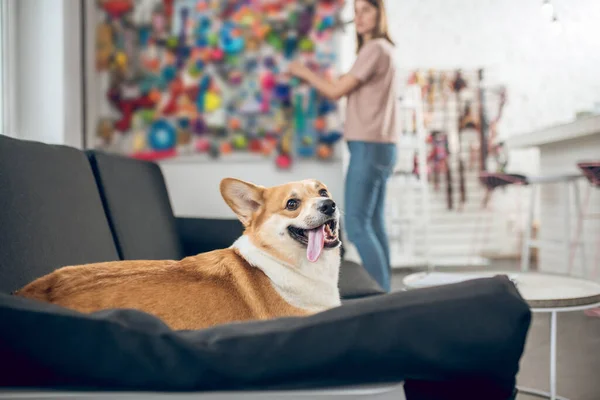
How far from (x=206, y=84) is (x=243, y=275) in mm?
1610

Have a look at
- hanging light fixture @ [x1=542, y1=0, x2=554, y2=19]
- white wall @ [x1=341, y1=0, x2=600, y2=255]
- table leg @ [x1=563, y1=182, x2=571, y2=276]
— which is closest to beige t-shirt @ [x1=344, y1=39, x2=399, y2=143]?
white wall @ [x1=341, y1=0, x2=600, y2=255]

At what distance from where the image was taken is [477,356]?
17.1 inches

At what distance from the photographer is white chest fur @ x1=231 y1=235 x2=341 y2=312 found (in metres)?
0.75

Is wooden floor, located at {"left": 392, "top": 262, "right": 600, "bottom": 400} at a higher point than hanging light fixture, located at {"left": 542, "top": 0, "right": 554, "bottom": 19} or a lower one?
lower

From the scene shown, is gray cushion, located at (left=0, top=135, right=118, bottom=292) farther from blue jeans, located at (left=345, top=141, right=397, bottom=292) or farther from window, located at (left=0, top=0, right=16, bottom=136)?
window, located at (left=0, top=0, right=16, bottom=136)

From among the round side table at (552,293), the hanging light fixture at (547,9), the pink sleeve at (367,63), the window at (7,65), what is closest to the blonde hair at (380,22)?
the pink sleeve at (367,63)

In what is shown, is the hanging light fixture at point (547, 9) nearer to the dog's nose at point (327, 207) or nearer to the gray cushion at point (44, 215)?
the dog's nose at point (327, 207)

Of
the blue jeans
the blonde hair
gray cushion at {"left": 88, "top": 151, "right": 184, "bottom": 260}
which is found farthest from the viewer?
the blonde hair

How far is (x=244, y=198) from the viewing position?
32.8 inches

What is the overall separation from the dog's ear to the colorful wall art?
121cm

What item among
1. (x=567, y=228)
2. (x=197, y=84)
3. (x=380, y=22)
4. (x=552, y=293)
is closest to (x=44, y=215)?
(x=552, y=293)

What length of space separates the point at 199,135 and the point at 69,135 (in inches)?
24.8

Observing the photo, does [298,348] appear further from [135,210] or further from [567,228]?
[567,228]

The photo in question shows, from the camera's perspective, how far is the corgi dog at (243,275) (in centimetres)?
63
